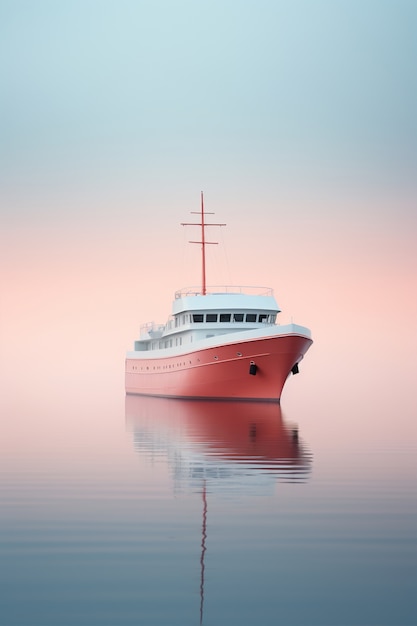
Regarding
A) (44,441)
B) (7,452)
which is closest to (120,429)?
(44,441)

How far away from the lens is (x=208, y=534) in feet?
36.9

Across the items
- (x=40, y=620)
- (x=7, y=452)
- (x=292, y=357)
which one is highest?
(x=292, y=357)

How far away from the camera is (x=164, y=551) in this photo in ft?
33.4

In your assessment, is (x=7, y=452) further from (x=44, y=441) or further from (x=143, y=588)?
(x=143, y=588)

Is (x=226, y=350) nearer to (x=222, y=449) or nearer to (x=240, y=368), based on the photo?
(x=240, y=368)

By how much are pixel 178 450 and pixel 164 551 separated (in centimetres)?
1228

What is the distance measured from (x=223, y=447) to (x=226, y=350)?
22277 millimetres

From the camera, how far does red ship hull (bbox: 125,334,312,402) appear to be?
145ft


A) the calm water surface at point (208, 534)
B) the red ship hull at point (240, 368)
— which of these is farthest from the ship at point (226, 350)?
the calm water surface at point (208, 534)

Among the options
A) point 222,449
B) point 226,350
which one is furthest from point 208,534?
point 226,350

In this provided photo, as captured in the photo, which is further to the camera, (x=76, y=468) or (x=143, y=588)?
(x=76, y=468)

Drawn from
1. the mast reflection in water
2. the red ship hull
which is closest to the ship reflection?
the mast reflection in water

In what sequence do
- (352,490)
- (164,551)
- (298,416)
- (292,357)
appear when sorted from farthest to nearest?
(292,357), (298,416), (352,490), (164,551)

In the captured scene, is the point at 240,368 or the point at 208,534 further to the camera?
the point at 240,368
